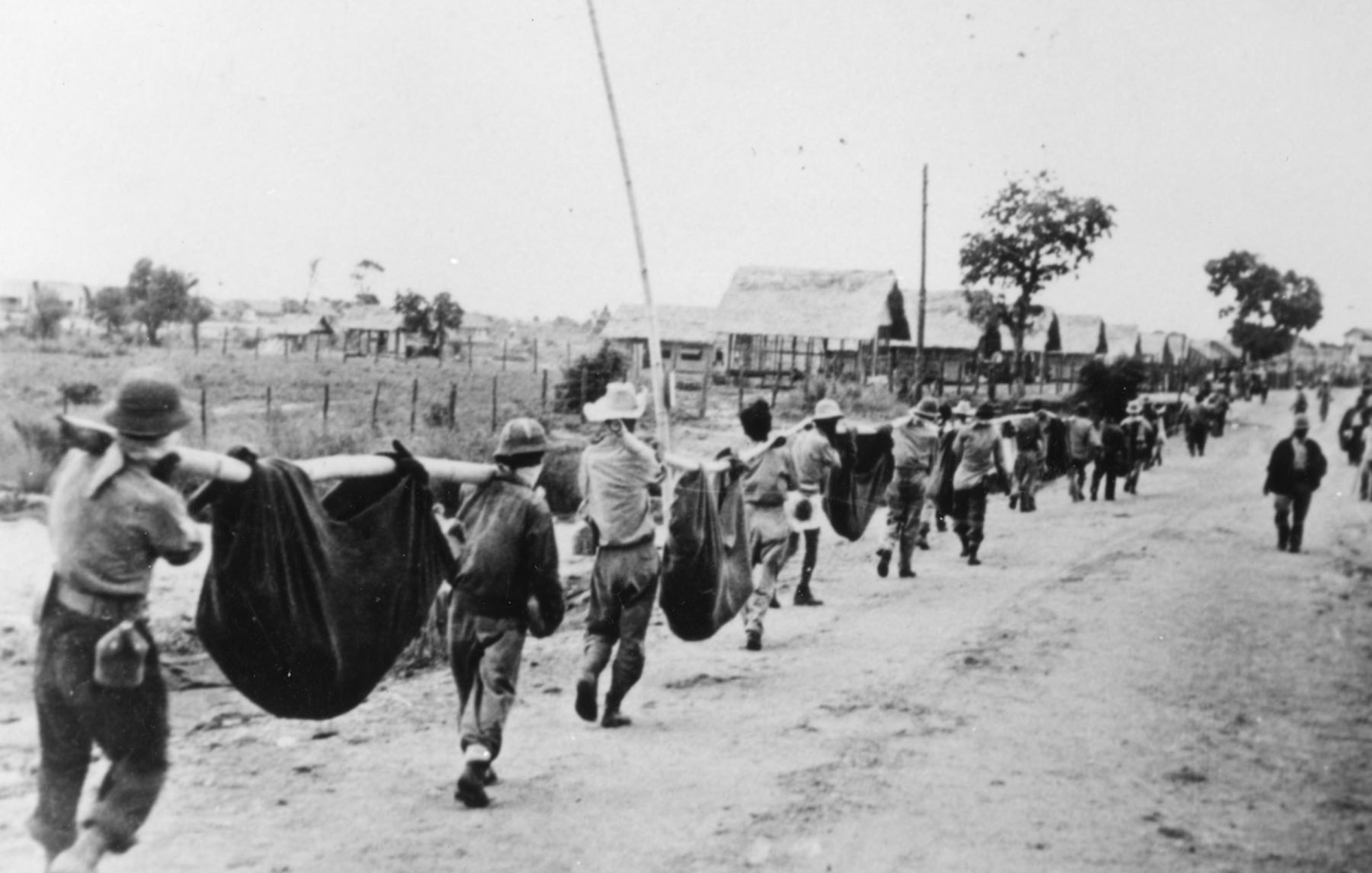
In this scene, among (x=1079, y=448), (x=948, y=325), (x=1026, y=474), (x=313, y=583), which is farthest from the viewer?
(x=948, y=325)

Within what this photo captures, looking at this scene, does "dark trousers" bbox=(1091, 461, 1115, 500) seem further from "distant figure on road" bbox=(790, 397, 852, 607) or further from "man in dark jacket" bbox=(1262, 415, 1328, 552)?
"distant figure on road" bbox=(790, 397, 852, 607)

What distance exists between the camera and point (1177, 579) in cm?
1254

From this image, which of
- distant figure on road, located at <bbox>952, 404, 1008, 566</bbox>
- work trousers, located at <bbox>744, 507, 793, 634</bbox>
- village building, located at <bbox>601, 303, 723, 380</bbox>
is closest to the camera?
work trousers, located at <bbox>744, 507, 793, 634</bbox>

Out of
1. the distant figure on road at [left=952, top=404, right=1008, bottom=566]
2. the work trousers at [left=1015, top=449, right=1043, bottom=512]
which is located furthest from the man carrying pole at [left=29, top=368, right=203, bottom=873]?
the work trousers at [left=1015, top=449, right=1043, bottom=512]

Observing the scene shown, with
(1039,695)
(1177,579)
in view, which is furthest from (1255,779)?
(1177,579)

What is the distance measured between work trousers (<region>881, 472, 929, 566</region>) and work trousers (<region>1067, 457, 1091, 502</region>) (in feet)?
26.3

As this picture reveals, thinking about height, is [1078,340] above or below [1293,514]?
above

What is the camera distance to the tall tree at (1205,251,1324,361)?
488 inches

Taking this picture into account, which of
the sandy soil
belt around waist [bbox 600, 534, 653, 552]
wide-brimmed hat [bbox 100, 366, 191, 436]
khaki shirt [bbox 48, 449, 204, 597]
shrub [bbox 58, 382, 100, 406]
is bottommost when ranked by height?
the sandy soil

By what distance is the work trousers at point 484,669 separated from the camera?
552cm

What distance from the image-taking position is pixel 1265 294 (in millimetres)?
14594

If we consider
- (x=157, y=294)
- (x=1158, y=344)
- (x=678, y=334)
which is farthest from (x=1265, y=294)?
(x=1158, y=344)

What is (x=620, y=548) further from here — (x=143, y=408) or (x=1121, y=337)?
(x=1121, y=337)

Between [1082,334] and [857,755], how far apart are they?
54099mm
